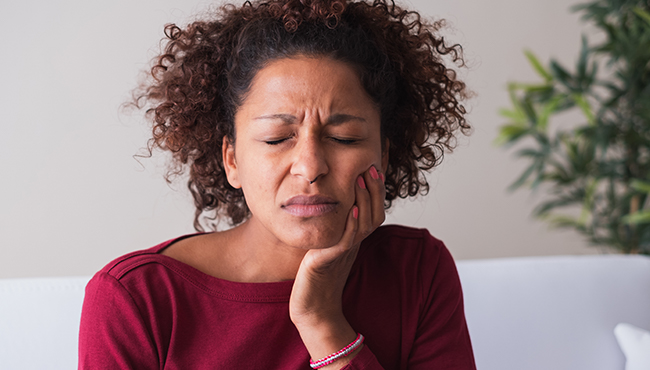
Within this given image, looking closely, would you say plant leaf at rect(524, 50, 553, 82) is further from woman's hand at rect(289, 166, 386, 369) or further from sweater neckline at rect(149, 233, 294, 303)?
sweater neckline at rect(149, 233, 294, 303)

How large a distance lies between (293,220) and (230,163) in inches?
10.0

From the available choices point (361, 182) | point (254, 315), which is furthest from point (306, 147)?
point (254, 315)

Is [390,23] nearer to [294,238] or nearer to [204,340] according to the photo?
[294,238]

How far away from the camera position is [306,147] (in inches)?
38.4

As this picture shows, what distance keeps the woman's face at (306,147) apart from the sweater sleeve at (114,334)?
31 centimetres

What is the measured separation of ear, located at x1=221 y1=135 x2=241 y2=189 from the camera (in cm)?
115

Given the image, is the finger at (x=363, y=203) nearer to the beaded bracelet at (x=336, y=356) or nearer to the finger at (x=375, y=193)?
the finger at (x=375, y=193)

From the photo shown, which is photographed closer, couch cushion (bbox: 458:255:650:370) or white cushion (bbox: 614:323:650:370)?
white cushion (bbox: 614:323:650:370)

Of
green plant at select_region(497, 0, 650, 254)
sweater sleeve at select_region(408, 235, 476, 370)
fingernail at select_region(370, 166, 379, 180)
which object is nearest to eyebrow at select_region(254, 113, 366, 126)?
fingernail at select_region(370, 166, 379, 180)

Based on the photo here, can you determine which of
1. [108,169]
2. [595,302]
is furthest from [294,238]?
[108,169]

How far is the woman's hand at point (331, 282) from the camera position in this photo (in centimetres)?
104

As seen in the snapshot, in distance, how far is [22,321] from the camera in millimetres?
1467

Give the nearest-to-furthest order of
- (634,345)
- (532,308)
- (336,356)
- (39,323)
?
(336,356)
(39,323)
(634,345)
(532,308)

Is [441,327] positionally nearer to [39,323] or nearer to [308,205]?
[308,205]
